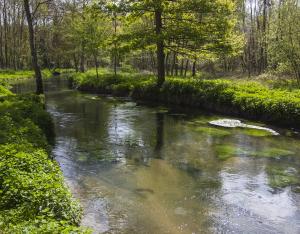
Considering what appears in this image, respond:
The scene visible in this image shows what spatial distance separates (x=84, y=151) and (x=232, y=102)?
1015 cm

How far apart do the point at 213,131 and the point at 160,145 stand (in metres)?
3.42

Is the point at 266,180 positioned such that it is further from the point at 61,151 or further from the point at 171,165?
the point at 61,151

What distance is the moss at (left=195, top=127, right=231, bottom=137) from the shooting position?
55.9ft

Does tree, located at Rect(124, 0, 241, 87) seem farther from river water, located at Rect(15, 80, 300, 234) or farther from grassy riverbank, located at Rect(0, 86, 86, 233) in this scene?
grassy riverbank, located at Rect(0, 86, 86, 233)

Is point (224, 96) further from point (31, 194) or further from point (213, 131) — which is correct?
point (31, 194)

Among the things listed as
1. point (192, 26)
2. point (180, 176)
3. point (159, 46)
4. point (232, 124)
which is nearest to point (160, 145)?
point (180, 176)

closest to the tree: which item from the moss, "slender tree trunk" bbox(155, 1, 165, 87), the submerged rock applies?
"slender tree trunk" bbox(155, 1, 165, 87)

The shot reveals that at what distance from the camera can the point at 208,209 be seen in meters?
9.20

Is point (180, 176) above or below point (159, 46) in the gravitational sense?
below

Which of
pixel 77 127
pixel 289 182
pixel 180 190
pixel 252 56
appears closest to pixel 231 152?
pixel 289 182

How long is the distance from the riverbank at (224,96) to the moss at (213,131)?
3032 mm

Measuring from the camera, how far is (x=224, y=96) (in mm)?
22172

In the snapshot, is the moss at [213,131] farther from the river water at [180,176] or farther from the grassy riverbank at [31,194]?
the grassy riverbank at [31,194]

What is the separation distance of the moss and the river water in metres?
0.05
